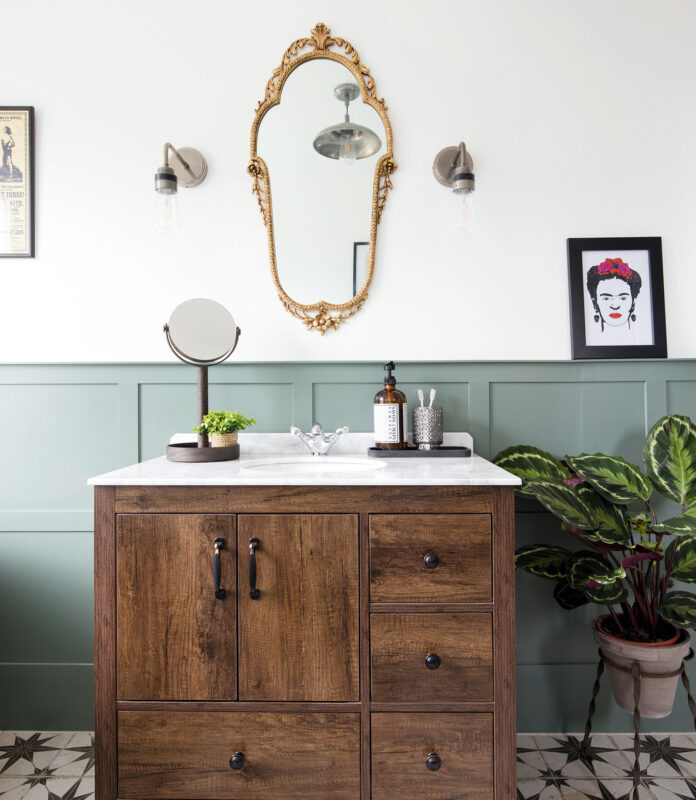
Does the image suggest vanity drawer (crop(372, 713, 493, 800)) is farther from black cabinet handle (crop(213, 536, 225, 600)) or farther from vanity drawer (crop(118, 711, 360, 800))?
black cabinet handle (crop(213, 536, 225, 600))

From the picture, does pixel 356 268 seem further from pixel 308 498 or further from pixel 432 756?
pixel 432 756

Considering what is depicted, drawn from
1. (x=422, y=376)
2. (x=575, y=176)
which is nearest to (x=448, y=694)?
(x=422, y=376)

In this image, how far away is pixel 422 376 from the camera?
185 cm

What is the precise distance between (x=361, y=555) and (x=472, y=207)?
126 cm

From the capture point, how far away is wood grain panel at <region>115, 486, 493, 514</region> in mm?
1233

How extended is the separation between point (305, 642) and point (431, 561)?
37 centimetres

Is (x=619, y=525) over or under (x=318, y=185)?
under

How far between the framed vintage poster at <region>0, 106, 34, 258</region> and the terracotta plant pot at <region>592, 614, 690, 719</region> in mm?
2405

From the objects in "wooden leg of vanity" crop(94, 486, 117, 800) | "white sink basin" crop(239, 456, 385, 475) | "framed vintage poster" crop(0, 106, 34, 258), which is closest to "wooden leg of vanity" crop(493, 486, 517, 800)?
"white sink basin" crop(239, 456, 385, 475)

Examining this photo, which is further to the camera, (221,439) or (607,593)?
(221,439)

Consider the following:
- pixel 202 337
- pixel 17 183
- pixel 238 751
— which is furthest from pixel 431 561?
pixel 17 183

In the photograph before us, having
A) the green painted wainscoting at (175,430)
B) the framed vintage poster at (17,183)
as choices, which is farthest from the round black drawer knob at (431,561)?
the framed vintage poster at (17,183)

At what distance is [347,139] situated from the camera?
5.97 ft

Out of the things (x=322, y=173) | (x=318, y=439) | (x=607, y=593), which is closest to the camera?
(x=607, y=593)
